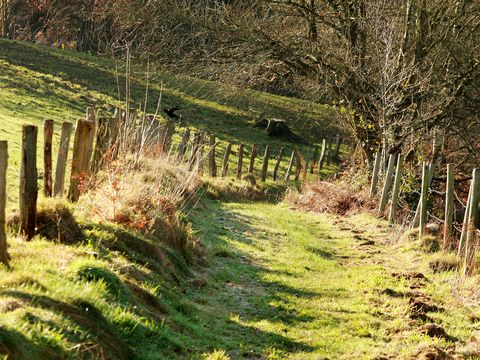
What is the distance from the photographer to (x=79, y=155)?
421 inches

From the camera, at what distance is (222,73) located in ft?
75.2

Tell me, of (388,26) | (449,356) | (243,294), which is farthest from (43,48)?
(449,356)

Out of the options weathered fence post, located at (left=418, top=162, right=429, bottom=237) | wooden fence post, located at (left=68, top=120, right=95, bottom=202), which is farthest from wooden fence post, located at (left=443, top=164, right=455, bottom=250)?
wooden fence post, located at (left=68, top=120, right=95, bottom=202)

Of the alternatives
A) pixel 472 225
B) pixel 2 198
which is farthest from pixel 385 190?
pixel 2 198

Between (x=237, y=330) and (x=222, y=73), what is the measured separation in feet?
49.6

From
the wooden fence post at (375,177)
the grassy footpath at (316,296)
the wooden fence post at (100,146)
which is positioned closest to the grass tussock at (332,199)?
the wooden fence post at (375,177)

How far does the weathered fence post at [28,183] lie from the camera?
292 inches

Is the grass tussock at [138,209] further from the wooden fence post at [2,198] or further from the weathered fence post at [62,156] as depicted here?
the wooden fence post at [2,198]

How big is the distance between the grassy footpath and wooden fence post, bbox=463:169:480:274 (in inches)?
14.1

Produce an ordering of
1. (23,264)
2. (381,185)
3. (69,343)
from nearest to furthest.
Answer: (69,343), (23,264), (381,185)

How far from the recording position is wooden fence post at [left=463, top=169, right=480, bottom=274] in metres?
11.4

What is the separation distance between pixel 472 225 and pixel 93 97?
84.7 feet

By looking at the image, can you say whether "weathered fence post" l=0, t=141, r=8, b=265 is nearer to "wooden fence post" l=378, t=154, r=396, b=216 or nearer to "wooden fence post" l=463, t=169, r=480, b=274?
"wooden fence post" l=463, t=169, r=480, b=274

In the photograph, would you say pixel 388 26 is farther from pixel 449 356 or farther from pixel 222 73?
pixel 449 356
